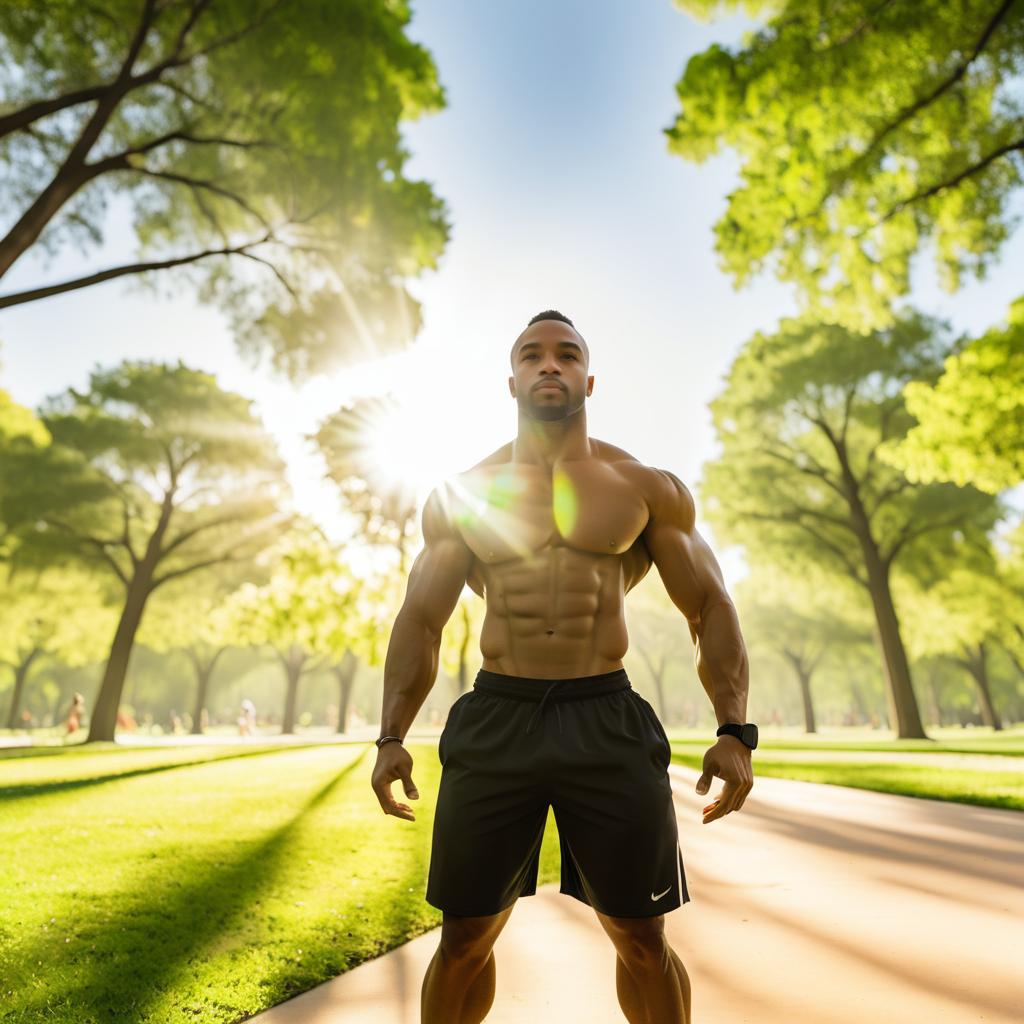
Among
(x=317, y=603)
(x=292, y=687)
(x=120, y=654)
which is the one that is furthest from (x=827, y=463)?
A: (x=292, y=687)

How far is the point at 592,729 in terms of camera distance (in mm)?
2018

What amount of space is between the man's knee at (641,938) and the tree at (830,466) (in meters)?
20.2

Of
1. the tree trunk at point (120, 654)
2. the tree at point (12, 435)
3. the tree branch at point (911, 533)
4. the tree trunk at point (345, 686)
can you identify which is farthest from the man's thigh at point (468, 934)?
the tree trunk at point (345, 686)

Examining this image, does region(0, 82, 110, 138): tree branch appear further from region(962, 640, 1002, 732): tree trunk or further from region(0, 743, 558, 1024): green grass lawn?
region(962, 640, 1002, 732): tree trunk

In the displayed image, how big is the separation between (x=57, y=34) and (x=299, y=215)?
350 centimetres

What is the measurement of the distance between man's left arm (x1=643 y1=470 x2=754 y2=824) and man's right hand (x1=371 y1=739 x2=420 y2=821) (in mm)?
904

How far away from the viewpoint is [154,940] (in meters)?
3.32

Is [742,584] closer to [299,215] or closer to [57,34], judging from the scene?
[299,215]

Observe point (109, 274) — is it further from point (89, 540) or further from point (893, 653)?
point (893, 653)

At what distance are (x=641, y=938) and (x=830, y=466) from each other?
22.7 meters

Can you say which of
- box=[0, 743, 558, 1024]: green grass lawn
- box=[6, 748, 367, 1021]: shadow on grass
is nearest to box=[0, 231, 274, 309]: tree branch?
box=[0, 743, 558, 1024]: green grass lawn

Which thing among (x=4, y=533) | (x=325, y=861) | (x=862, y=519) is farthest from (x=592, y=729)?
(x=4, y=533)

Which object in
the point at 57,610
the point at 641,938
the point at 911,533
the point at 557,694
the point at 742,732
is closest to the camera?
the point at 641,938

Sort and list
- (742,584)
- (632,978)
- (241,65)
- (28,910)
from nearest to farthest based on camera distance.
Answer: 1. (632,978)
2. (28,910)
3. (241,65)
4. (742,584)
